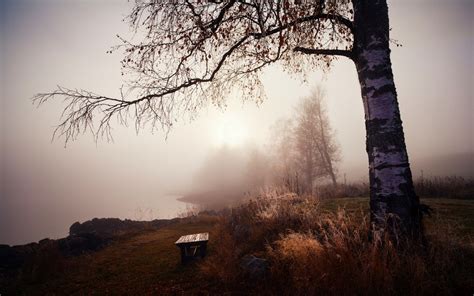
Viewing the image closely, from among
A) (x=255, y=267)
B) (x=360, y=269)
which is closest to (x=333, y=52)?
(x=360, y=269)

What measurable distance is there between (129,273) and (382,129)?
5.80m

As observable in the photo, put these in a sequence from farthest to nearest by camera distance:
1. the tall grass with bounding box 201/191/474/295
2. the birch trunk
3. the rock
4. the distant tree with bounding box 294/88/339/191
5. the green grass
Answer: the distant tree with bounding box 294/88/339/191 → the green grass → the rock → the birch trunk → the tall grass with bounding box 201/191/474/295

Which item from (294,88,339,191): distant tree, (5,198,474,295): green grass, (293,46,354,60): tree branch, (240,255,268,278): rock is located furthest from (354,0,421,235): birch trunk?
(294,88,339,191): distant tree

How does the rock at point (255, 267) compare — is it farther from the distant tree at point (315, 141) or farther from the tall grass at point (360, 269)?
the distant tree at point (315, 141)

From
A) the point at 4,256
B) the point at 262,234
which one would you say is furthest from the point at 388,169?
the point at 4,256

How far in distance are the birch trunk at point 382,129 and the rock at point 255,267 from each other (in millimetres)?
1808

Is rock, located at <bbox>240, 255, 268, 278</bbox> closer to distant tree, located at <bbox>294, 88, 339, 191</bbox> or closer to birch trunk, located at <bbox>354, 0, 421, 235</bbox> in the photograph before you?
birch trunk, located at <bbox>354, 0, 421, 235</bbox>

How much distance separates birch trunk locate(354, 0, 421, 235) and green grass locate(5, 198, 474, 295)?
998 millimetres

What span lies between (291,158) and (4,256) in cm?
2915

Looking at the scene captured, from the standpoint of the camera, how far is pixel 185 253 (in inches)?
240

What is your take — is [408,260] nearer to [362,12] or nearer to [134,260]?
[362,12]

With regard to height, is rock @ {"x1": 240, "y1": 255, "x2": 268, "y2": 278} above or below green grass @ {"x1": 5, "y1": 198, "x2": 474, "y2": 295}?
above

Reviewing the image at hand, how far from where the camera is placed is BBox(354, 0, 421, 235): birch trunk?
3396mm

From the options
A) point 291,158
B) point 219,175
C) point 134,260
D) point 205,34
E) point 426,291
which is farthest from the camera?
point 219,175
